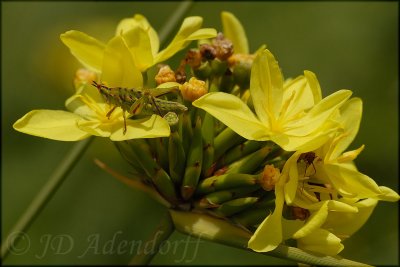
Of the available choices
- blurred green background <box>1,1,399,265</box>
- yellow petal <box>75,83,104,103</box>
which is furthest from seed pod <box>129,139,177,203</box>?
blurred green background <box>1,1,399,265</box>

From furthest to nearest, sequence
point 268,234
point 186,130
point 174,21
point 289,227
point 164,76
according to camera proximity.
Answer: point 174,21 → point 164,76 → point 186,130 → point 289,227 → point 268,234

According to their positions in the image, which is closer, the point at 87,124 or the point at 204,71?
the point at 87,124

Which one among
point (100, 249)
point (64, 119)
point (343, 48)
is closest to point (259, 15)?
point (343, 48)

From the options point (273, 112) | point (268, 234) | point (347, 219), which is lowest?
point (347, 219)

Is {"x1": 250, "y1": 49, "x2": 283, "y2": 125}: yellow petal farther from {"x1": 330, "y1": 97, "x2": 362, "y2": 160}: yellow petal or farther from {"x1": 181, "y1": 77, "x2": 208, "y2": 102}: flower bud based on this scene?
{"x1": 330, "y1": 97, "x2": 362, "y2": 160}: yellow petal

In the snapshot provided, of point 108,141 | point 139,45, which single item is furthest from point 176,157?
point 108,141

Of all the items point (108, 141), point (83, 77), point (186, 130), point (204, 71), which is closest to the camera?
point (186, 130)

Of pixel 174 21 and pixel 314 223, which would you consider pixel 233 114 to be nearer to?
pixel 314 223
